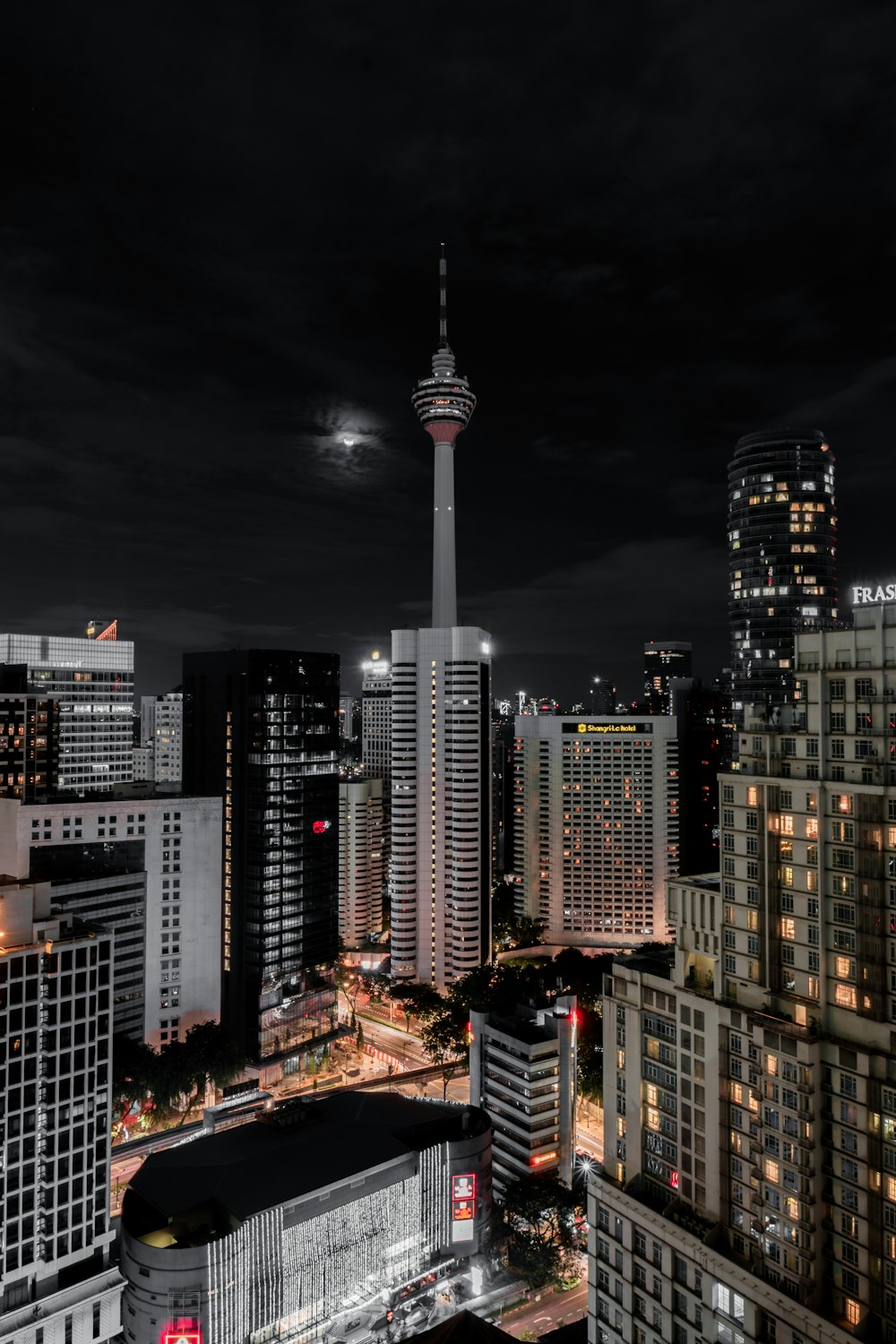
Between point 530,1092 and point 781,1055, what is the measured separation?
4091 centimetres

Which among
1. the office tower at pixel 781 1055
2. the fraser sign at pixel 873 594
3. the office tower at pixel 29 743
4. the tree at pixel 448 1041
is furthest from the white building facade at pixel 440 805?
the fraser sign at pixel 873 594

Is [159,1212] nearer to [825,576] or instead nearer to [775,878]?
[775,878]

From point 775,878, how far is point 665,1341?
2726 centimetres

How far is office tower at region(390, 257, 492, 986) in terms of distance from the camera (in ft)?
451

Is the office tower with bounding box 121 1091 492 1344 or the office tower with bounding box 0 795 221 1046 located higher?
the office tower with bounding box 0 795 221 1046

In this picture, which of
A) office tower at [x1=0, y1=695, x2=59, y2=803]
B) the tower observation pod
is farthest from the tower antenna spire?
office tower at [x1=0, y1=695, x2=59, y2=803]

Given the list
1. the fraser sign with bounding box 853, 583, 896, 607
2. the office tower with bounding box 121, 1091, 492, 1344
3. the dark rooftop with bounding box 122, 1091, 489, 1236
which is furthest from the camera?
the dark rooftop with bounding box 122, 1091, 489, 1236

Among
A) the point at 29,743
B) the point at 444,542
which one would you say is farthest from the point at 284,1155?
the point at 444,542

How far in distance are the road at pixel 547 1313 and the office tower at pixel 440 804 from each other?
67.8 m

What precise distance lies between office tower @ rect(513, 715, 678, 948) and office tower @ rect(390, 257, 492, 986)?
29.0 metres

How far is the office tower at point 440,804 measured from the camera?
451ft

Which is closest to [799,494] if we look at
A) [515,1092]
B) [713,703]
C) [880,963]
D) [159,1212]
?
[713,703]

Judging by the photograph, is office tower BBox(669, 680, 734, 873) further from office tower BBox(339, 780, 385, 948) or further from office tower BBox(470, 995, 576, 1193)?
office tower BBox(470, 995, 576, 1193)

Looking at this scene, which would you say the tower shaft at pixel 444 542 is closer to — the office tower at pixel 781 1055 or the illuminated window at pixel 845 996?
the office tower at pixel 781 1055
